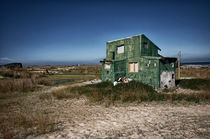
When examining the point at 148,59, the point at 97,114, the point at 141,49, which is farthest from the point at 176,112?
the point at 141,49

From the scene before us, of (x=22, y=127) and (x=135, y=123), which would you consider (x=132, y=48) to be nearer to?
(x=135, y=123)

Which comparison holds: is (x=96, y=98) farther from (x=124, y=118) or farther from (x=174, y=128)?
(x=174, y=128)

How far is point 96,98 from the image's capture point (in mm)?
9875

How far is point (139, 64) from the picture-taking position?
16.2 m

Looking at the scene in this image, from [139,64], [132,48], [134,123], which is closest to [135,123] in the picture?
[134,123]

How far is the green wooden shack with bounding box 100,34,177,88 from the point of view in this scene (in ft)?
48.6

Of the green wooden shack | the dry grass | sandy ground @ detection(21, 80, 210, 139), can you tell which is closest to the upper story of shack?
the green wooden shack

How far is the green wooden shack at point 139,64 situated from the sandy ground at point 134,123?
7413mm

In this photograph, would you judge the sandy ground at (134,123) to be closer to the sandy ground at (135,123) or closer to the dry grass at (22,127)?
the sandy ground at (135,123)

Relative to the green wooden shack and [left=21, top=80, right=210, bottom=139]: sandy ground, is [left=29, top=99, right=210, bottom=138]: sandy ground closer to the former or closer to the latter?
[left=21, top=80, right=210, bottom=139]: sandy ground

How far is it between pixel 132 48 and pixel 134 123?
13197 mm

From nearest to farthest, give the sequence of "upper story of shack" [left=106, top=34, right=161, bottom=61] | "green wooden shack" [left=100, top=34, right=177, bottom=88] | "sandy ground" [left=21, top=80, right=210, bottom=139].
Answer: "sandy ground" [left=21, top=80, right=210, bottom=139] → "green wooden shack" [left=100, top=34, right=177, bottom=88] → "upper story of shack" [left=106, top=34, right=161, bottom=61]

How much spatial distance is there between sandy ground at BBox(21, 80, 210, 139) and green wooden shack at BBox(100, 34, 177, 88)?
741cm

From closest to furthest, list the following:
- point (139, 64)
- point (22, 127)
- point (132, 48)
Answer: point (22, 127) → point (139, 64) → point (132, 48)
